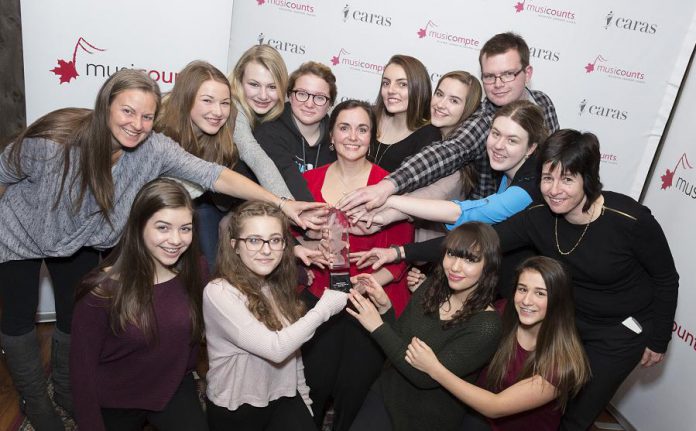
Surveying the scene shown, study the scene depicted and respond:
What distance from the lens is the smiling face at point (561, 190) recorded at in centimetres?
224

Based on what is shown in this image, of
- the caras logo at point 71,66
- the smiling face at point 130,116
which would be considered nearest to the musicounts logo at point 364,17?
the caras logo at point 71,66

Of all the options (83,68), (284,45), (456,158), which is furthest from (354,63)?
(83,68)

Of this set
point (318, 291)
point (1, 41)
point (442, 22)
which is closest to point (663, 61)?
point (442, 22)

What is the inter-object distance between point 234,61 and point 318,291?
69.0 inches

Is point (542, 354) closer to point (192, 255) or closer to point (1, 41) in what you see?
point (192, 255)

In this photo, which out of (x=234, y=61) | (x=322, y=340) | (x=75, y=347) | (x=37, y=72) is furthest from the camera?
(x=234, y=61)

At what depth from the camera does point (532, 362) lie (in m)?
2.20

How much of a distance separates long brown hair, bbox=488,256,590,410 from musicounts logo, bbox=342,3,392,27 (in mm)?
2122

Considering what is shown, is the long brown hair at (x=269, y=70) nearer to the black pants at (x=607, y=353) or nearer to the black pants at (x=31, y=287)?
the black pants at (x=31, y=287)

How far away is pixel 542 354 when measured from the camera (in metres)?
2.18

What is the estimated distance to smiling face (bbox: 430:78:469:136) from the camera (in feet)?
9.47

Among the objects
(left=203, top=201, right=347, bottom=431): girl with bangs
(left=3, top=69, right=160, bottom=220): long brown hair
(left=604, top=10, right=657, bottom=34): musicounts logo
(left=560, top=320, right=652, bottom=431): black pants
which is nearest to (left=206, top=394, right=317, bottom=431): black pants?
(left=203, top=201, right=347, bottom=431): girl with bangs

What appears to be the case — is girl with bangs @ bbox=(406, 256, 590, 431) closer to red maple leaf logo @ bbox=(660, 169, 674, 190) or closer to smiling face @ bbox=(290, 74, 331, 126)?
smiling face @ bbox=(290, 74, 331, 126)

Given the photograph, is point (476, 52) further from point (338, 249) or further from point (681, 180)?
point (338, 249)
